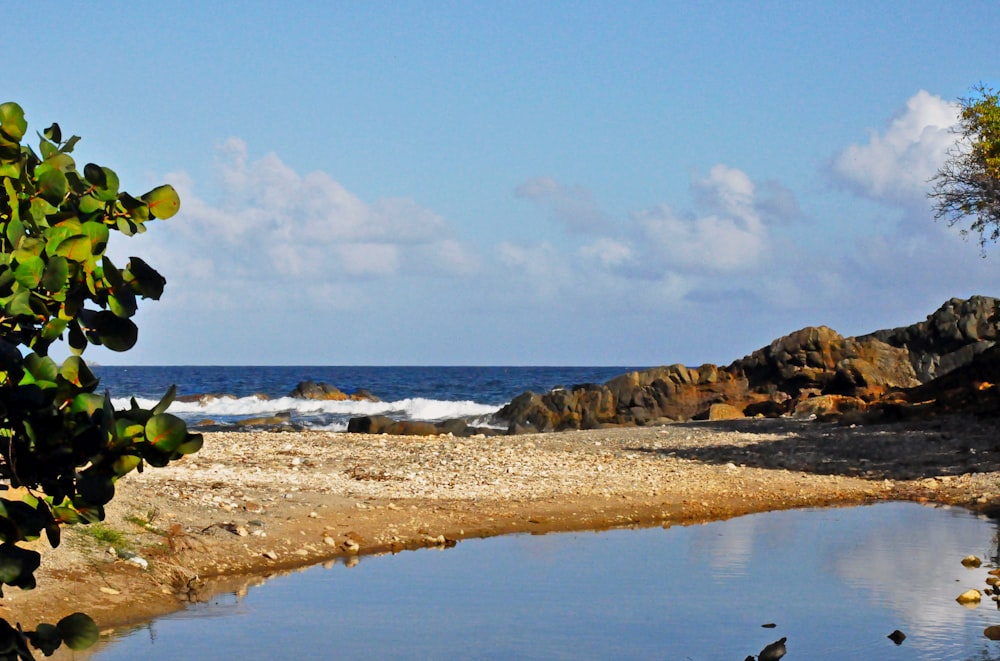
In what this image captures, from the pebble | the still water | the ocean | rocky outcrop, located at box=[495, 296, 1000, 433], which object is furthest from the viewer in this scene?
the ocean

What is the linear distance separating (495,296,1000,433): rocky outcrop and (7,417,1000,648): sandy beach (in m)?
17.6

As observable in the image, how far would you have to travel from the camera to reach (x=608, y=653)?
10906 mm

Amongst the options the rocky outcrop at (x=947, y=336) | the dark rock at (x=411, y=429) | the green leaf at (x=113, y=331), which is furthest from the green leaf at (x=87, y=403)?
the rocky outcrop at (x=947, y=336)

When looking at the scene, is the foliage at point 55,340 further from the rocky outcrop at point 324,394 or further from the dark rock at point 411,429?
the rocky outcrop at point 324,394

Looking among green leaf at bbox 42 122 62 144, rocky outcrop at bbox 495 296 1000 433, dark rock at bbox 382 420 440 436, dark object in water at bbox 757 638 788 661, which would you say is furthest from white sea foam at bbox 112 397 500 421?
green leaf at bbox 42 122 62 144

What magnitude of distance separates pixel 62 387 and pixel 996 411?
30.8 meters

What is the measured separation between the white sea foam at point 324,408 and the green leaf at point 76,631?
220 feet

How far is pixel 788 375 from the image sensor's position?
53.5 m

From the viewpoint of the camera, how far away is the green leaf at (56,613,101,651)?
150 inches

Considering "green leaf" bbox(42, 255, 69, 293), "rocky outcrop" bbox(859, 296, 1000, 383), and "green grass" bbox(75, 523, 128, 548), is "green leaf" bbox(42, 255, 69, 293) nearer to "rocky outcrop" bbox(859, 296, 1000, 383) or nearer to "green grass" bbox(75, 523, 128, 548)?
"green grass" bbox(75, 523, 128, 548)

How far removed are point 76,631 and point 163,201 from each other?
156cm

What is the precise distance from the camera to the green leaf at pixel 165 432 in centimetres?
358

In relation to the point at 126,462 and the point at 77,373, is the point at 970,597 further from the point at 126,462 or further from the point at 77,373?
the point at 77,373

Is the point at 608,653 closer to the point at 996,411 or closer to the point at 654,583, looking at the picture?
the point at 654,583
